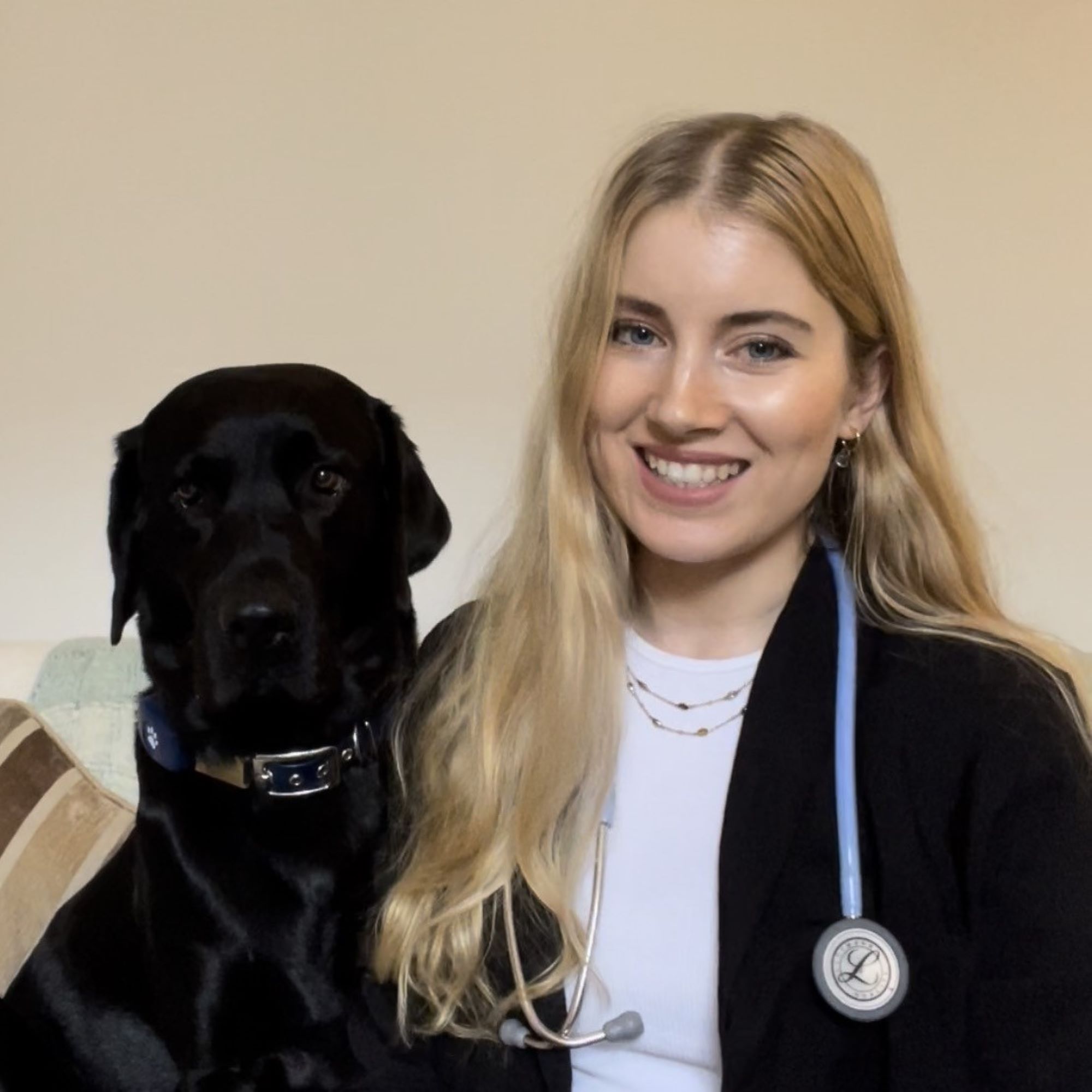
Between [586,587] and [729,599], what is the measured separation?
144mm

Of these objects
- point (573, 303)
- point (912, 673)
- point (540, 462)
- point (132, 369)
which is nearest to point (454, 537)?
point (132, 369)

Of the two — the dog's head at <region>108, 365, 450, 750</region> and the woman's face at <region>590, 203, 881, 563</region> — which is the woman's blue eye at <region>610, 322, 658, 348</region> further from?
the dog's head at <region>108, 365, 450, 750</region>

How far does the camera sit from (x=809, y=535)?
1.18m

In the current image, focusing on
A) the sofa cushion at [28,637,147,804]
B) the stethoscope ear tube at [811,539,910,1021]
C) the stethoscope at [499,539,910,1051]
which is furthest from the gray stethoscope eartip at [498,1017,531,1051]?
the sofa cushion at [28,637,147,804]

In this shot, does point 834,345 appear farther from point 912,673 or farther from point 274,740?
point 274,740

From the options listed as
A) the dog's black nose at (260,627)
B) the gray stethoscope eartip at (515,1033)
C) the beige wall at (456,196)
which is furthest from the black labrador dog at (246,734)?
the beige wall at (456,196)

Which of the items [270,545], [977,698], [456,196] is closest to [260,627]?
[270,545]

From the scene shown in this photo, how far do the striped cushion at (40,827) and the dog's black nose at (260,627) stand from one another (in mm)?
608

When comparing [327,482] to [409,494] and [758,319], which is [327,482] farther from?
[758,319]

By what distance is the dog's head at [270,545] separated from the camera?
43.4 inches

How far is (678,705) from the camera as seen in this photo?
3.70ft

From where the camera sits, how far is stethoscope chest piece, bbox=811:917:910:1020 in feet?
2.96

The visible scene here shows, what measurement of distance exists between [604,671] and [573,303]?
0.36m

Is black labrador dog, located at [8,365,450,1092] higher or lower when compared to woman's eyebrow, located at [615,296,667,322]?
lower
